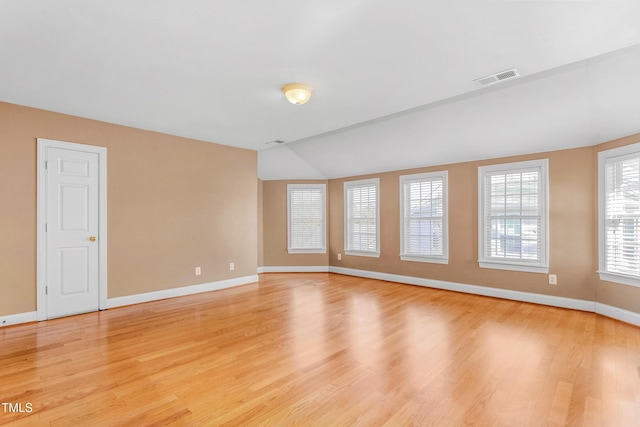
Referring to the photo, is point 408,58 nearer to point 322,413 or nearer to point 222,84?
point 222,84

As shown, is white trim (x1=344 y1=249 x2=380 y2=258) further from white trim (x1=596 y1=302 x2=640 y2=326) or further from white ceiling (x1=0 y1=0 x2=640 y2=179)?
white trim (x1=596 y1=302 x2=640 y2=326)

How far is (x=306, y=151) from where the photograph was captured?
652 cm

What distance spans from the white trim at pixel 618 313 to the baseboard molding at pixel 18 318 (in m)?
7.00

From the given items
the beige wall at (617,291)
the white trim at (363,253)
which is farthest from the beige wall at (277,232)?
the beige wall at (617,291)

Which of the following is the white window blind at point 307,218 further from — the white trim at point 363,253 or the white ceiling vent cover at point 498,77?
the white ceiling vent cover at point 498,77

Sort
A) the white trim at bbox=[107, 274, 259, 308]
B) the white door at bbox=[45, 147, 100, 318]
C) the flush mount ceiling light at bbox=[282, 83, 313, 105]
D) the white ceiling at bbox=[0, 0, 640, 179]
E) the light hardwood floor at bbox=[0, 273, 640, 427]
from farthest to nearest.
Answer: the white trim at bbox=[107, 274, 259, 308] → the white door at bbox=[45, 147, 100, 318] → the flush mount ceiling light at bbox=[282, 83, 313, 105] → the white ceiling at bbox=[0, 0, 640, 179] → the light hardwood floor at bbox=[0, 273, 640, 427]

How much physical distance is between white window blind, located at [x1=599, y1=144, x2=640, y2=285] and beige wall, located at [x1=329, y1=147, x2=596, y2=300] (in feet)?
0.64

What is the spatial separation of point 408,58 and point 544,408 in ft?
9.13

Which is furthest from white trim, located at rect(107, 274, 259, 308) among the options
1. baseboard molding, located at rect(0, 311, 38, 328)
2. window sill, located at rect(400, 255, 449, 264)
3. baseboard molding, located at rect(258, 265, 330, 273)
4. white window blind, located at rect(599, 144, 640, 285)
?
white window blind, located at rect(599, 144, 640, 285)

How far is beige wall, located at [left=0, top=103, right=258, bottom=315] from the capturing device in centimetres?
364

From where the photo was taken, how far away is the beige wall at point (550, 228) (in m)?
4.23

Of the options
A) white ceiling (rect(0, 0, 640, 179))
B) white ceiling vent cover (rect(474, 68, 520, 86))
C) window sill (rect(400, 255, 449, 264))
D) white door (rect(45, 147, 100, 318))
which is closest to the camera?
white ceiling (rect(0, 0, 640, 179))

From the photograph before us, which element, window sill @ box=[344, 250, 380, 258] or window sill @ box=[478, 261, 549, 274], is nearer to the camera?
window sill @ box=[478, 261, 549, 274]

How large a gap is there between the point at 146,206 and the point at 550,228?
5913mm
